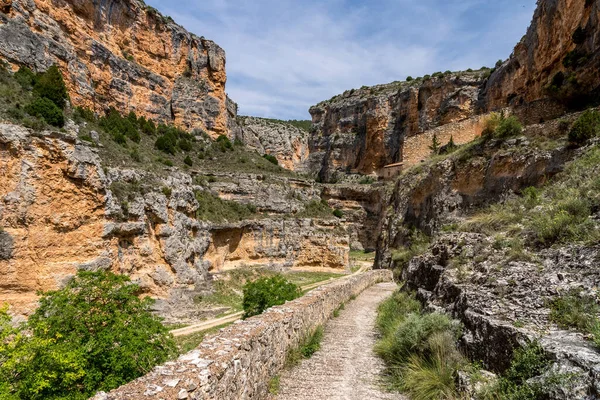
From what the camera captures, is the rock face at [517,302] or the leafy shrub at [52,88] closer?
the rock face at [517,302]

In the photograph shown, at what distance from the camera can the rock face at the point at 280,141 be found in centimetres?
8356

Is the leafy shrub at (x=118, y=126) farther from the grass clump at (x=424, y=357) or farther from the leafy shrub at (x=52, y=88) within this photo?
the grass clump at (x=424, y=357)

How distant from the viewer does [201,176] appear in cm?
3806

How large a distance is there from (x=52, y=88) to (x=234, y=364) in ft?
93.1

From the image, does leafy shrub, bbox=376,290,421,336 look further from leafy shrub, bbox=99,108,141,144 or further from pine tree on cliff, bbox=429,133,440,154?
leafy shrub, bbox=99,108,141,144

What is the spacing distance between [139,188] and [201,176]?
48.5 ft

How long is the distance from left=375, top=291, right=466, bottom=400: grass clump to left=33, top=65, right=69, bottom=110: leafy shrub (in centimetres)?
2795

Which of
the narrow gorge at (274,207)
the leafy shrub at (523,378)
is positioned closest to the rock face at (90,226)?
the narrow gorge at (274,207)

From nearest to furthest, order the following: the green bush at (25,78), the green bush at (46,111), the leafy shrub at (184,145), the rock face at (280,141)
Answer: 1. the green bush at (46,111)
2. the green bush at (25,78)
3. the leafy shrub at (184,145)
4. the rock face at (280,141)

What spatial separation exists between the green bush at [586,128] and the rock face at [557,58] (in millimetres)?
6495

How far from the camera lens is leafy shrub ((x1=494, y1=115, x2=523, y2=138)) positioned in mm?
16562

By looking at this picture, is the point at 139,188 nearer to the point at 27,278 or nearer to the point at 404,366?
the point at 27,278

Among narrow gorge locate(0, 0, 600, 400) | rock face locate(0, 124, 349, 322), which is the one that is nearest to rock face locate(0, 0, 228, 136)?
narrow gorge locate(0, 0, 600, 400)

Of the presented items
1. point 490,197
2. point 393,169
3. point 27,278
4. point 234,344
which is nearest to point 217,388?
point 234,344
